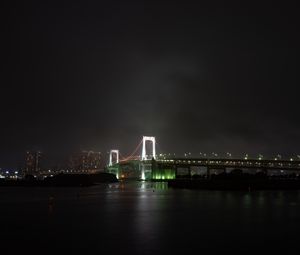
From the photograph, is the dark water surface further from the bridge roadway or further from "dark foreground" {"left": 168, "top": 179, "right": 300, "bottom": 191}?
the bridge roadway

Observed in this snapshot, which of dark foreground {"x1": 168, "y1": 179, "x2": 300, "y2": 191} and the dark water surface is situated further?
dark foreground {"x1": 168, "y1": 179, "x2": 300, "y2": 191}

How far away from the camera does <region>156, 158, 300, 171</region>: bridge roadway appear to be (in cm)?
7025

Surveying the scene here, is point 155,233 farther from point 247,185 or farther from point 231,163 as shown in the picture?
point 231,163

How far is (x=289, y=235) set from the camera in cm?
1295

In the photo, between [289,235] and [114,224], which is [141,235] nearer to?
[114,224]

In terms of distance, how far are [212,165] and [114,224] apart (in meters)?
58.9

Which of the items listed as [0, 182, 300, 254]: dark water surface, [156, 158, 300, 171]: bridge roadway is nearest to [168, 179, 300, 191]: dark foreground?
[156, 158, 300, 171]: bridge roadway

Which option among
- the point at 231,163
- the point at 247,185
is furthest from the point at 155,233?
Answer: the point at 231,163

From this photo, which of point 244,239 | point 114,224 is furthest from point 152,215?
point 244,239

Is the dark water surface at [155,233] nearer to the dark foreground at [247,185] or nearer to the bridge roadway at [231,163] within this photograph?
the dark foreground at [247,185]

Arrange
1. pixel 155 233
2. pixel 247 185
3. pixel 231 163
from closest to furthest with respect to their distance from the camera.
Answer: pixel 155 233, pixel 247 185, pixel 231 163

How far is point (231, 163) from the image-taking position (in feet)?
246

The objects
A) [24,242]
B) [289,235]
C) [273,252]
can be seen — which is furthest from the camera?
[289,235]

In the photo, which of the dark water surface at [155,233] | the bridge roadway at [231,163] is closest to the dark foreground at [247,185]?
the bridge roadway at [231,163]
